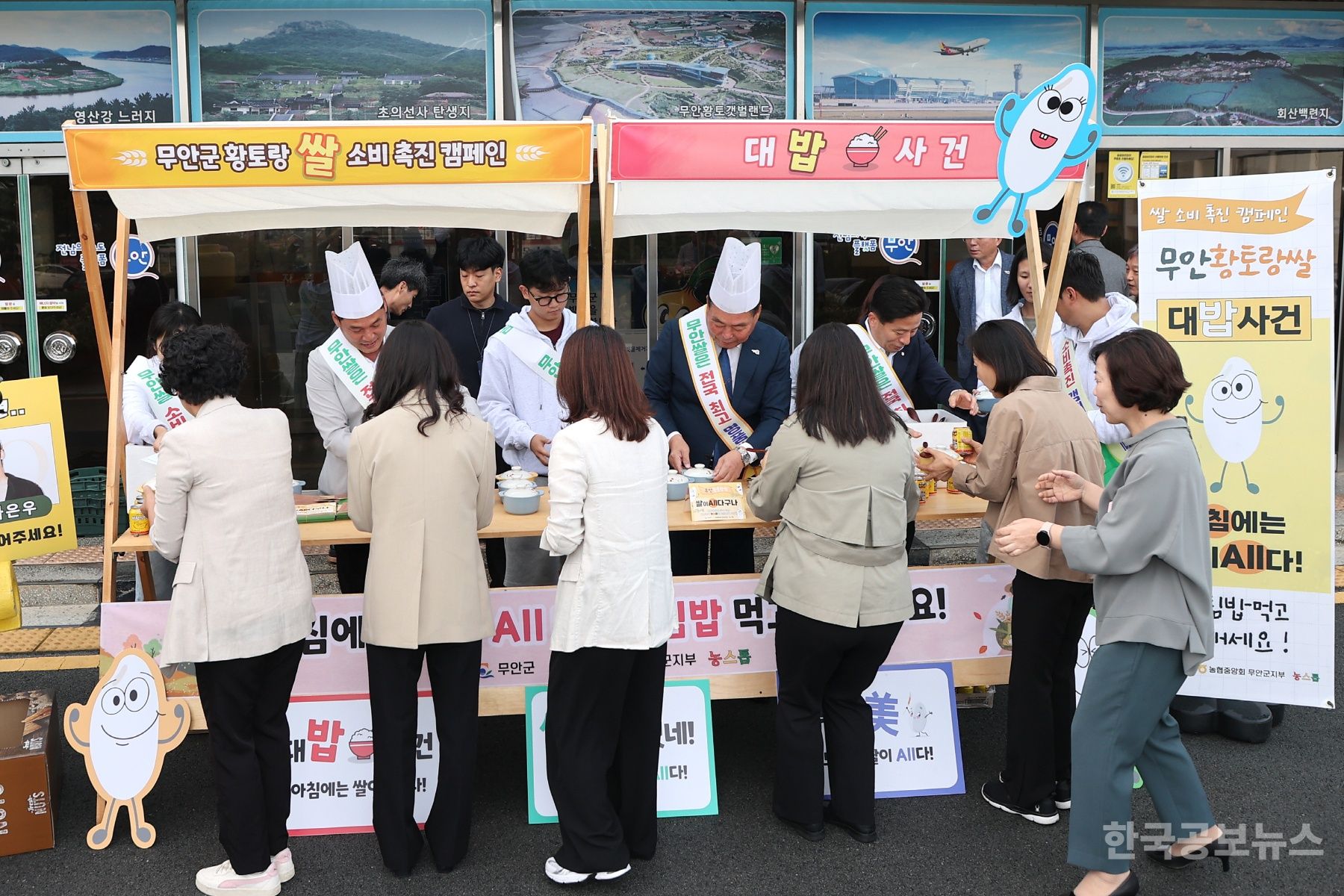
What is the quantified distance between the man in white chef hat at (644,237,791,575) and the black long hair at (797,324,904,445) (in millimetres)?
1127

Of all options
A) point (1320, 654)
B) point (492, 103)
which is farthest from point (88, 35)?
point (1320, 654)

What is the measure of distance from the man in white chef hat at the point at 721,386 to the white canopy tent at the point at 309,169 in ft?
2.36

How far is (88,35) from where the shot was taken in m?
7.02

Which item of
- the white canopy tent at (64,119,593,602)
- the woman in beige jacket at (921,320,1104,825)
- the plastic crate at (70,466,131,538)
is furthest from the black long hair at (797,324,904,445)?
the plastic crate at (70,466,131,538)

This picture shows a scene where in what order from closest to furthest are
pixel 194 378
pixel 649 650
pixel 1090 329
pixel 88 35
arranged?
pixel 194 378 < pixel 649 650 < pixel 1090 329 < pixel 88 35

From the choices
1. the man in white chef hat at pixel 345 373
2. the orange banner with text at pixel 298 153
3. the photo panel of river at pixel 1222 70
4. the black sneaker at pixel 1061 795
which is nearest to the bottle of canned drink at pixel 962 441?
the black sneaker at pixel 1061 795

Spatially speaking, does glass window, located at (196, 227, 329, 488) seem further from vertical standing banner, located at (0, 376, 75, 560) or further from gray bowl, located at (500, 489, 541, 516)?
gray bowl, located at (500, 489, 541, 516)

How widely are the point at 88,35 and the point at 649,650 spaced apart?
588cm

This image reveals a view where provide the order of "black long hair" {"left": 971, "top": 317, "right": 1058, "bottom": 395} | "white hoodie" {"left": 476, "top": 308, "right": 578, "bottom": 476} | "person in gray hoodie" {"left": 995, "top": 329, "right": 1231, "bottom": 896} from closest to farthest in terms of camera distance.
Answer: "person in gray hoodie" {"left": 995, "top": 329, "right": 1231, "bottom": 896} → "black long hair" {"left": 971, "top": 317, "right": 1058, "bottom": 395} → "white hoodie" {"left": 476, "top": 308, "right": 578, "bottom": 476}

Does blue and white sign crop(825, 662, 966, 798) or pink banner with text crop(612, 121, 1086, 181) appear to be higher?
pink banner with text crop(612, 121, 1086, 181)

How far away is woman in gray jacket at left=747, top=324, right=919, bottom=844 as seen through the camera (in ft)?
11.5

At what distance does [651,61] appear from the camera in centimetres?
730

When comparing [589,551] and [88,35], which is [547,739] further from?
[88,35]

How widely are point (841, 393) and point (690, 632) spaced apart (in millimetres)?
1175
